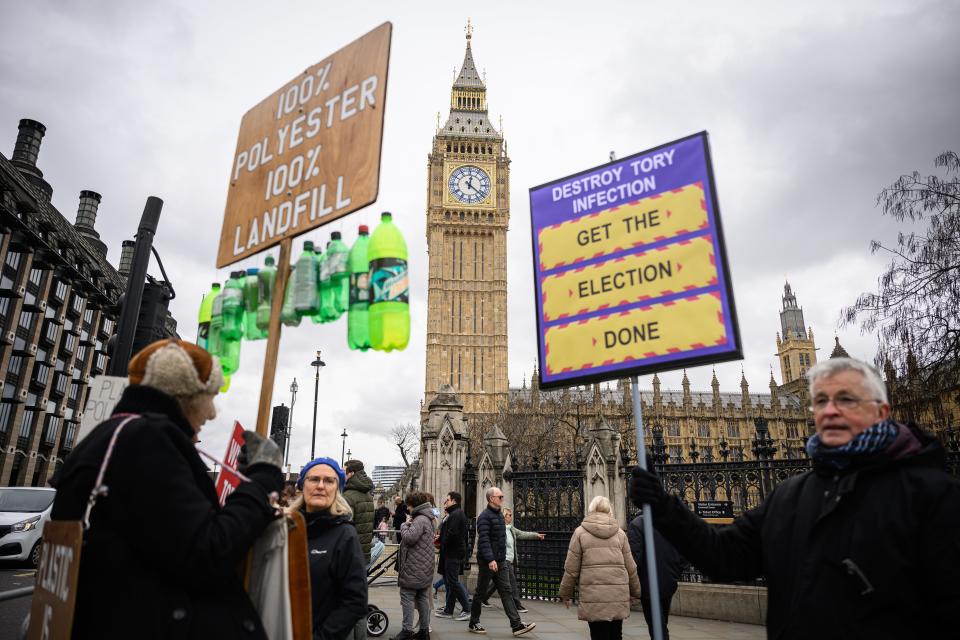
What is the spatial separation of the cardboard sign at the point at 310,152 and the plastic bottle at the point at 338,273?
152mm

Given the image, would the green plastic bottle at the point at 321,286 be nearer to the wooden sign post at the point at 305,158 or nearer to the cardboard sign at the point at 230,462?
the wooden sign post at the point at 305,158

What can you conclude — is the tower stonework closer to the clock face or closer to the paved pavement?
the clock face

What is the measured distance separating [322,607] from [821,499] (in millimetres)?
2716

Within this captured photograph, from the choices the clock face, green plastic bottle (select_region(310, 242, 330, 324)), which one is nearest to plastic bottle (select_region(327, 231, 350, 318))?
green plastic bottle (select_region(310, 242, 330, 324))

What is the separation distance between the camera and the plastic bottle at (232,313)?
341 cm

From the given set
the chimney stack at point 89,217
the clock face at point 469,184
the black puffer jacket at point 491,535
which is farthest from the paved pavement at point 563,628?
the chimney stack at point 89,217

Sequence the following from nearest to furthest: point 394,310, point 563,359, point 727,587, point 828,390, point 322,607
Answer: point 828,390 → point 394,310 → point 563,359 → point 322,607 → point 727,587

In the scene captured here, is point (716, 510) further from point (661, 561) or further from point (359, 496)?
point (359, 496)

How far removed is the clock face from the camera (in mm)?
67625

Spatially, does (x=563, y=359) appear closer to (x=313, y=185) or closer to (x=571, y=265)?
(x=571, y=265)

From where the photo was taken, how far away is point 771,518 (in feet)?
7.89

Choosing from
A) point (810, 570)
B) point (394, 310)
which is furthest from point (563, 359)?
point (810, 570)

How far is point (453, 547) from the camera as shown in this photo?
866 centimetres

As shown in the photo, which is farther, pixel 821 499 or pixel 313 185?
pixel 313 185
